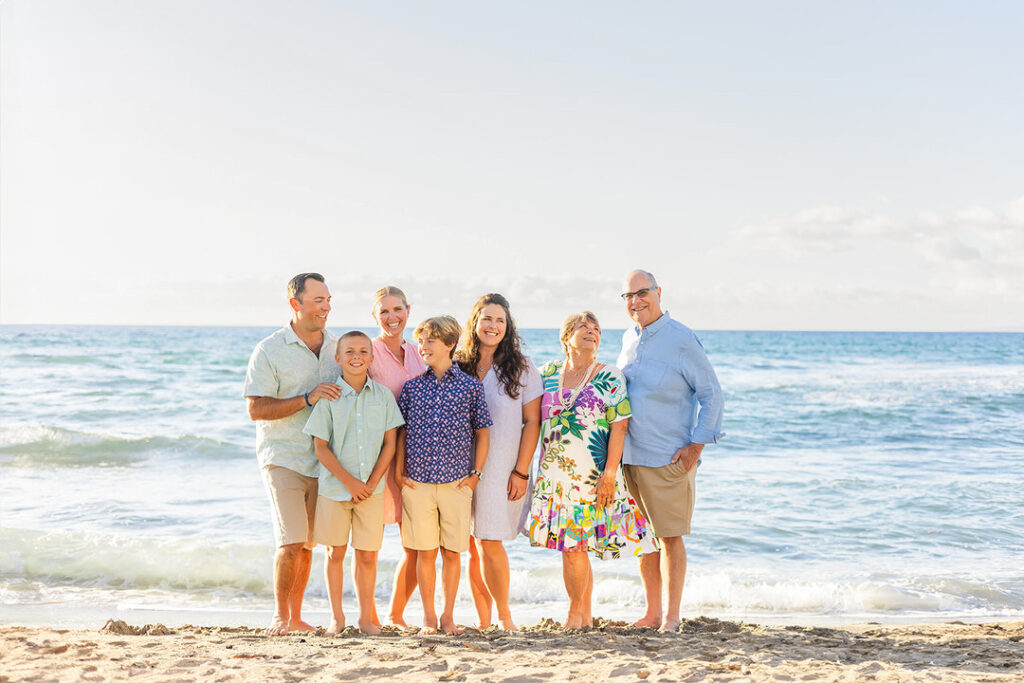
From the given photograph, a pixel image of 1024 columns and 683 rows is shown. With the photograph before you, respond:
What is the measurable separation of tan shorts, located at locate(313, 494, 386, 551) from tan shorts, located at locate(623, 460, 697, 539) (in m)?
1.52

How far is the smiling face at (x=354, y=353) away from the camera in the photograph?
13.8ft

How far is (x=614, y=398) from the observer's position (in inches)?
170

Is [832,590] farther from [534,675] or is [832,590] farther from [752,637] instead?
[534,675]

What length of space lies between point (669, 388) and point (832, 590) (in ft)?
10.4

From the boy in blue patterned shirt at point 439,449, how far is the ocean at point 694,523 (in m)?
1.74

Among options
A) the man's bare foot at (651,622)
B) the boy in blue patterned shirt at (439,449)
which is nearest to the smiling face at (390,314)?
the boy in blue patterned shirt at (439,449)

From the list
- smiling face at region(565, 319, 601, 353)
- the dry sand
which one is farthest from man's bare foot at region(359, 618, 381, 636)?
smiling face at region(565, 319, 601, 353)

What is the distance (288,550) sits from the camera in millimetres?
4422

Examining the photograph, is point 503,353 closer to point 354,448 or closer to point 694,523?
point 354,448

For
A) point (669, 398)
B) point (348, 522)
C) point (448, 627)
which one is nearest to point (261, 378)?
point (348, 522)

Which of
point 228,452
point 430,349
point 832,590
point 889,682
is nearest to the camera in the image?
point 889,682

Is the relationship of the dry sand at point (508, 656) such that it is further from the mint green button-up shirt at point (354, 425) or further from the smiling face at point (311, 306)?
the smiling face at point (311, 306)

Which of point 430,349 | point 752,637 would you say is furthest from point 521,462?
point 752,637

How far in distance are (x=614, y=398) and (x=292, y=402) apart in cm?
177
